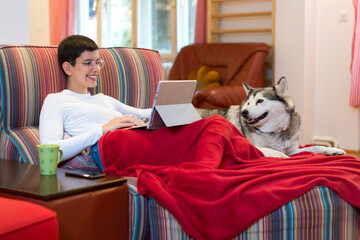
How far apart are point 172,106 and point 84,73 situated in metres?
0.48

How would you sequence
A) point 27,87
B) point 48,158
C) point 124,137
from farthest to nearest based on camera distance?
point 27,87, point 124,137, point 48,158

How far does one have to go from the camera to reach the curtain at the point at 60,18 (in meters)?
6.86

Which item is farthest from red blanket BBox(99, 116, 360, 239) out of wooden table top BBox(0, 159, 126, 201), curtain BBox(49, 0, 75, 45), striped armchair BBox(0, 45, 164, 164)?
curtain BBox(49, 0, 75, 45)

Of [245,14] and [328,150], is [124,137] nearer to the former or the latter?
[328,150]

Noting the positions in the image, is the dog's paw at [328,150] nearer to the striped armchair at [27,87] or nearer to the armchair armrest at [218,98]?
the striped armchair at [27,87]

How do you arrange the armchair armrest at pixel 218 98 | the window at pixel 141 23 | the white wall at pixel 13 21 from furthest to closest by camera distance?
the window at pixel 141 23
the armchair armrest at pixel 218 98
the white wall at pixel 13 21

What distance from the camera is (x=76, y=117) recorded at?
2303 millimetres

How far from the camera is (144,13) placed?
691 cm

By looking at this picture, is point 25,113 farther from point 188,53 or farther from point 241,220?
point 188,53

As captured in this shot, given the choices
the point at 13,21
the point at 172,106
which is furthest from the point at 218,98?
the point at 172,106

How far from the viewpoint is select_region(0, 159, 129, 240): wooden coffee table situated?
153 cm

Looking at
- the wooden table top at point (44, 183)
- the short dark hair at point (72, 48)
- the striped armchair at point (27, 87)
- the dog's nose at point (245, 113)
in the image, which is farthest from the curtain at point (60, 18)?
the wooden table top at point (44, 183)

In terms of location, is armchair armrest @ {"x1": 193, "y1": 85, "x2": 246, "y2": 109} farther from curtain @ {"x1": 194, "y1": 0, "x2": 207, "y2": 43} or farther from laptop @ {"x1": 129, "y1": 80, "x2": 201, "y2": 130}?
laptop @ {"x1": 129, "y1": 80, "x2": 201, "y2": 130}

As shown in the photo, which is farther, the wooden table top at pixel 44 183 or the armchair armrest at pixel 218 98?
the armchair armrest at pixel 218 98
